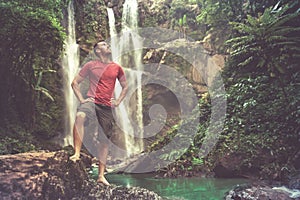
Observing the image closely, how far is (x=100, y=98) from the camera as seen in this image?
283cm

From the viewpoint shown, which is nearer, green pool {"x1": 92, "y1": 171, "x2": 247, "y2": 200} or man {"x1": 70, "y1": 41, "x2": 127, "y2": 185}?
man {"x1": 70, "y1": 41, "x2": 127, "y2": 185}

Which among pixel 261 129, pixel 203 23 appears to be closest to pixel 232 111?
pixel 261 129

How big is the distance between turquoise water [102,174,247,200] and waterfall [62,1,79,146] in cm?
312

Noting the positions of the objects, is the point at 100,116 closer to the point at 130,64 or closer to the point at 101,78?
the point at 101,78

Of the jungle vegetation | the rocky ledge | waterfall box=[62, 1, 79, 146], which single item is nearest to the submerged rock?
the rocky ledge

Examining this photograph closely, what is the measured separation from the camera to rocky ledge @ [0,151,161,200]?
2.18 m

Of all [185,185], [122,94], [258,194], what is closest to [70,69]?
[185,185]

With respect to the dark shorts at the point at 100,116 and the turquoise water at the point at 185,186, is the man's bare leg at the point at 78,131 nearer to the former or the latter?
the dark shorts at the point at 100,116

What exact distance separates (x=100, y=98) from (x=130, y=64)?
6.00 metres

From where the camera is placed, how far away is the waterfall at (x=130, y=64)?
26.9 ft

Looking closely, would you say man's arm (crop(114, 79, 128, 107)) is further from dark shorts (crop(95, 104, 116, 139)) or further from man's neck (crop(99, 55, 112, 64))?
man's neck (crop(99, 55, 112, 64))

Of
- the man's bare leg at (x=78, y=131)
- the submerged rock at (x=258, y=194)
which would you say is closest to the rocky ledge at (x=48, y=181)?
the man's bare leg at (x=78, y=131)

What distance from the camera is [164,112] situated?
821 centimetres

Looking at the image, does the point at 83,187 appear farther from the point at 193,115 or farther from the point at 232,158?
the point at 193,115
